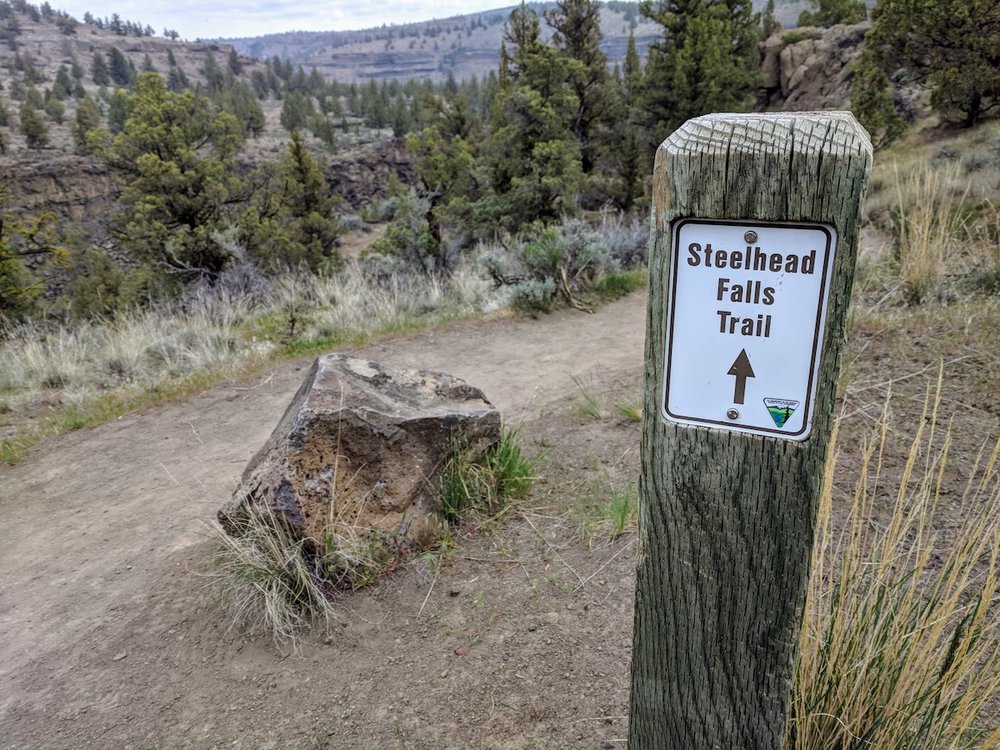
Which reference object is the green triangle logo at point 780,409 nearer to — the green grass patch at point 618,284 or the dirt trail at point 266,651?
the dirt trail at point 266,651

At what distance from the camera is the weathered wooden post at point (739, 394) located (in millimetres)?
882

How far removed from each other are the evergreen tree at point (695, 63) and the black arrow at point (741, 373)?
15782 mm

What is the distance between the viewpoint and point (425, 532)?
283 centimetres

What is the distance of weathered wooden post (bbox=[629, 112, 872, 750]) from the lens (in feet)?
2.89

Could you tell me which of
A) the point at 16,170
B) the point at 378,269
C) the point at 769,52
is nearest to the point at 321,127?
the point at 16,170

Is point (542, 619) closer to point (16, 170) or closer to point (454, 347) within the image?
point (454, 347)

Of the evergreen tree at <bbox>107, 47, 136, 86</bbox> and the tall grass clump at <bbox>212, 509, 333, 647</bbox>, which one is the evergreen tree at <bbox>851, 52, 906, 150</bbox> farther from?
the evergreen tree at <bbox>107, 47, 136, 86</bbox>

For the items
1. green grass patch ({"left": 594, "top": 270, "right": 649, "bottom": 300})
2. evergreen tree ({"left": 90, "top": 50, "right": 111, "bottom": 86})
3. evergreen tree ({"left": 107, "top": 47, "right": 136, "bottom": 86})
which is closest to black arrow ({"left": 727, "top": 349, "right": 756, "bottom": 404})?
green grass patch ({"left": 594, "top": 270, "right": 649, "bottom": 300})

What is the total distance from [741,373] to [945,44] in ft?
58.5

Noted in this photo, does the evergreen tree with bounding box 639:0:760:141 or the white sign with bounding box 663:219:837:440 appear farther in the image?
the evergreen tree with bounding box 639:0:760:141

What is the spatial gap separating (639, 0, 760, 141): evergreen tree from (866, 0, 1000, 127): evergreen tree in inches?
122

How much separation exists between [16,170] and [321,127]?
2430cm

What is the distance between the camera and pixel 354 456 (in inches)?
108

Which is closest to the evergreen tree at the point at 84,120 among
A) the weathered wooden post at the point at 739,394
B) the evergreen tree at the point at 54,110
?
the evergreen tree at the point at 54,110
